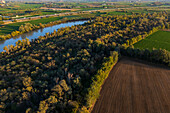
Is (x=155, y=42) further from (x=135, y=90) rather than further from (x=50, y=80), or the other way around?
(x=50, y=80)

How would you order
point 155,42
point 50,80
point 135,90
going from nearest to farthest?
point 135,90 → point 50,80 → point 155,42

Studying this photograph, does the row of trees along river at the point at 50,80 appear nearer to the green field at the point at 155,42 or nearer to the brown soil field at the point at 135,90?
the brown soil field at the point at 135,90

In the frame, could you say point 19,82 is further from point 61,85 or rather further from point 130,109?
point 130,109

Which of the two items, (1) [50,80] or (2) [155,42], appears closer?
(1) [50,80]

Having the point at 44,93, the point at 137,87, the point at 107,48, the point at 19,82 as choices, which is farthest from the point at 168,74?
the point at 19,82

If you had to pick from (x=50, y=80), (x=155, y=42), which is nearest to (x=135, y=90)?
(x=50, y=80)
